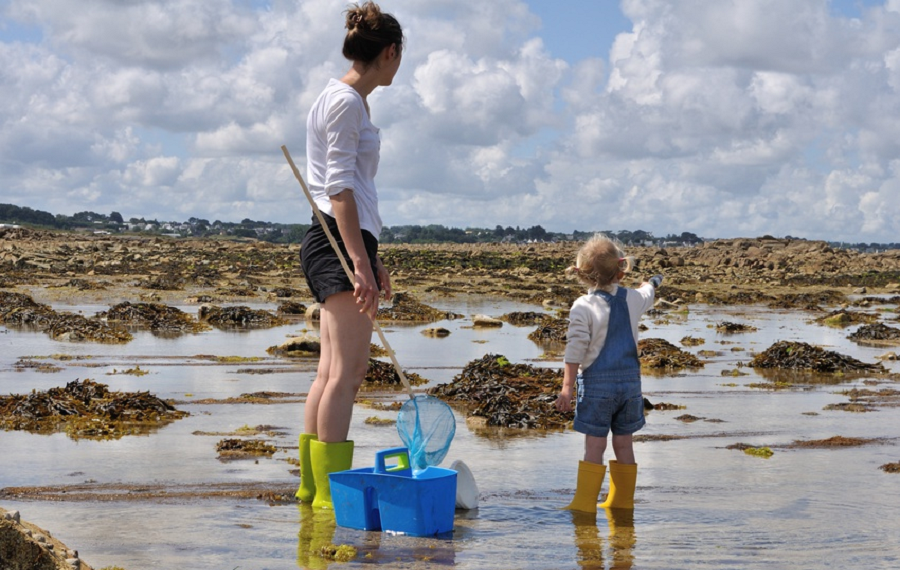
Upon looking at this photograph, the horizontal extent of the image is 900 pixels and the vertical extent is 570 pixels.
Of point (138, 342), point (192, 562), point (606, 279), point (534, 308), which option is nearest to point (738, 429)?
point (606, 279)

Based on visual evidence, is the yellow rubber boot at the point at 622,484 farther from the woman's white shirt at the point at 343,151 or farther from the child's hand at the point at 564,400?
the woman's white shirt at the point at 343,151

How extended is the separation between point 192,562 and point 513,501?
1.92 metres

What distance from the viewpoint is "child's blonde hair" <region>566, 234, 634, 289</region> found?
18.1ft

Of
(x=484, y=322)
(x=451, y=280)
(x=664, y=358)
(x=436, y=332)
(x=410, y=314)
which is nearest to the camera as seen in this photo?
(x=664, y=358)

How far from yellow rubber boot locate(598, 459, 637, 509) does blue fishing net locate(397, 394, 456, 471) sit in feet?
3.13

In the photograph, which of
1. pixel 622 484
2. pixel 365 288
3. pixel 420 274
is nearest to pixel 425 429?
pixel 365 288

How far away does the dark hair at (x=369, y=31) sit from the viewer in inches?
198

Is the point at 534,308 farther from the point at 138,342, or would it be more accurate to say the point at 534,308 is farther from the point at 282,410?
the point at 282,410

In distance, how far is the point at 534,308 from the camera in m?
25.5

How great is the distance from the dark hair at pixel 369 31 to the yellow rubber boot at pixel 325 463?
1.85 meters

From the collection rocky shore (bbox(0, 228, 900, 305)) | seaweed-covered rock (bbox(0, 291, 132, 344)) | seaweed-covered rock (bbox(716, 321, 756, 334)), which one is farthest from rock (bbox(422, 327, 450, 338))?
rocky shore (bbox(0, 228, 900, 305))

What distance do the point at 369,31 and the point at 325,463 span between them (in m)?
2.07

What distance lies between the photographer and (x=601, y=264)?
18.1 feet

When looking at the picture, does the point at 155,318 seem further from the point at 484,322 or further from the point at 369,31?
the point at 369,31
